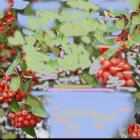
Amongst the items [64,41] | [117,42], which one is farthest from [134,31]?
[64,41]

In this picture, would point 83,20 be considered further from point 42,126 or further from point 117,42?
point 42,126

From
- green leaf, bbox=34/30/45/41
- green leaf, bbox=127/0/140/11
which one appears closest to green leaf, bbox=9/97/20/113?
green leaf, bbox=34/30/45/41

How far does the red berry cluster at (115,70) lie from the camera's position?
0.66 metres

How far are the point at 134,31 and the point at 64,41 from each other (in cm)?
17

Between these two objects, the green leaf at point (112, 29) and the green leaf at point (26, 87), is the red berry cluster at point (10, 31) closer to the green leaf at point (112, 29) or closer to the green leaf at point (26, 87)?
the green leaf at point (26, 87)

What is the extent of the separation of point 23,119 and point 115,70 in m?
0.32

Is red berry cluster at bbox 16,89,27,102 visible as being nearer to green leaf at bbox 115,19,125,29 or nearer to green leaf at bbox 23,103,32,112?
green leaf at bbox 23,103,32,112

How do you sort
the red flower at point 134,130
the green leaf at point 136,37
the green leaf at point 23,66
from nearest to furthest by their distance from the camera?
the green leaf at point 136,37
the green leaf at point 23,66
the red flower at point 134,130

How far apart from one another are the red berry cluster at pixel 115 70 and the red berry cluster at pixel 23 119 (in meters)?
0.27

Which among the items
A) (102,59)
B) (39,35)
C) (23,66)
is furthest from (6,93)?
(102,59)

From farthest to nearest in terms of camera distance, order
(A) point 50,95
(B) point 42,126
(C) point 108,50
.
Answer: (B) point 42,126, (A) point 50,95, (C) point 108,50

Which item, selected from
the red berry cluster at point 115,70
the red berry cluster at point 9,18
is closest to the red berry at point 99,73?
the red berry cluster at point 115,70

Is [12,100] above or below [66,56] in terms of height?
below

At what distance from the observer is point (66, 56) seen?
664 mm
